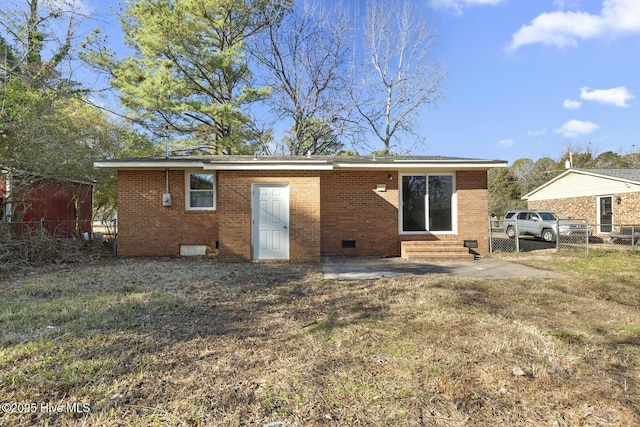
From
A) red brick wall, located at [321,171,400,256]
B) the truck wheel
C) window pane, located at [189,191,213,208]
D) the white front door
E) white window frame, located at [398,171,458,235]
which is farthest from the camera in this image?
the truck wheel

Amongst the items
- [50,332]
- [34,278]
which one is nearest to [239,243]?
[34,278]

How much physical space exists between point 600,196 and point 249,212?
61.6 feet

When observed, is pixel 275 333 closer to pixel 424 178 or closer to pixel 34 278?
pixel 34 278

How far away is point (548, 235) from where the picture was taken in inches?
609

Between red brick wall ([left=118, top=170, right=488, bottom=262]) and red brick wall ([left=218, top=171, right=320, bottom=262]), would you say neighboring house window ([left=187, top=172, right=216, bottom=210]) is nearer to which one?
red brick wall ([left=118, top=170, right=488, bottom=262])

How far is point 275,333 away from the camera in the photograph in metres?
3.70

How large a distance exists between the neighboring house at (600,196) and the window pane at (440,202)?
333 inches

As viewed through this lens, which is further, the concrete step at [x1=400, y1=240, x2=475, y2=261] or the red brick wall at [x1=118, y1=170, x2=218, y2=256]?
the red brick wall at [x1=118, y1=170, x2=218, y2=256]

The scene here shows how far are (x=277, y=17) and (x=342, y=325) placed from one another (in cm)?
1916

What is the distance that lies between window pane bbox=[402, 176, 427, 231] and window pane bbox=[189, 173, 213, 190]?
6189 mm

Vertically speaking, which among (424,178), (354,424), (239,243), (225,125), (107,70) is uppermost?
(107,70)

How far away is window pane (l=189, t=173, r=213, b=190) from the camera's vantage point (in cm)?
1030

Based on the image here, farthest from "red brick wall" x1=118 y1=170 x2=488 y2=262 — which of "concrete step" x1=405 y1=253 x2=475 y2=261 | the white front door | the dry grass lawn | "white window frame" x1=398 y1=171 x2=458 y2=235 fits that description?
the dry grass lawn

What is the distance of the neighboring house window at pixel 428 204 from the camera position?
404 inches
